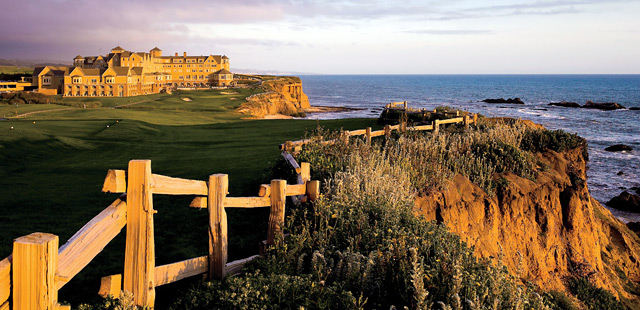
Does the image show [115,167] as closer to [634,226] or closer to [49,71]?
[634,226]

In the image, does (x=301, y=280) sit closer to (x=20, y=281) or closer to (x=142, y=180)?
(x=142, y=180)

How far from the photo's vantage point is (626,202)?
82.6 ft

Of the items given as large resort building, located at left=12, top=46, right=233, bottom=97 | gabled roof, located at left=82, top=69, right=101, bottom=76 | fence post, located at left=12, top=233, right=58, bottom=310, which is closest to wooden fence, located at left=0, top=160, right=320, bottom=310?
fence post, located at left=12, top=233, right=58, bottom=310

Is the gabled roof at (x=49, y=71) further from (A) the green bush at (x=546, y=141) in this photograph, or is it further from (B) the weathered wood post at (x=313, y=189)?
(B) the weathered wood post at (x=313, y=189)

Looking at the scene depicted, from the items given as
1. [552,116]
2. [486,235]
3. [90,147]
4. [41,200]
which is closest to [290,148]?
[486,235]

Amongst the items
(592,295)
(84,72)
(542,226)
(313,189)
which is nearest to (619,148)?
(542,226)

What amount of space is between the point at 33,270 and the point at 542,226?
12.9m

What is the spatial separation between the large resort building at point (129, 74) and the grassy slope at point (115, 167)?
62866 mm

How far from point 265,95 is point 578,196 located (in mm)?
61910

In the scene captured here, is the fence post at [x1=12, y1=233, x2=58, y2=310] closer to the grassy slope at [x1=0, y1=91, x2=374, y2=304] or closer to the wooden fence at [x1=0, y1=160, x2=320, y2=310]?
the wooden fence at [x1=0, y1=160, x2=320, y2=310]

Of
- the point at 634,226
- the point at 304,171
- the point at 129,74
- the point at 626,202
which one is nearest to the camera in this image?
the point at 304,171

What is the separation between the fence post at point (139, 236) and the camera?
5.34 m

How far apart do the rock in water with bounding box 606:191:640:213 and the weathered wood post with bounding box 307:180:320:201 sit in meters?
23.9

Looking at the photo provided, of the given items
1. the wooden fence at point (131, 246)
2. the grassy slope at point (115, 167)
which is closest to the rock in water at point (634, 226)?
the grassy slope at point (115, 167)
